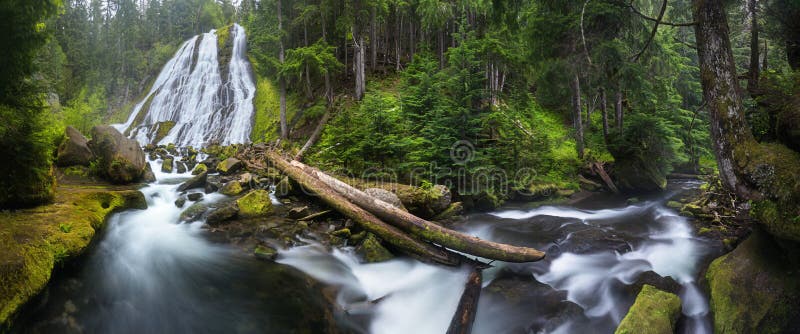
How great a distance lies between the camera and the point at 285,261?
20.6ft

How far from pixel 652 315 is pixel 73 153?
15.4m

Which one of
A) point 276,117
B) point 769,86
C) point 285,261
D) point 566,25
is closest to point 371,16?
point 276,117

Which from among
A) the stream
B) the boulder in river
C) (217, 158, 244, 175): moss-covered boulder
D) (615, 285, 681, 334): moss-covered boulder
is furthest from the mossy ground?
(615, 285, 681, 334): moss-covered boulder

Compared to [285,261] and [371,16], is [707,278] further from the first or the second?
[371,16]

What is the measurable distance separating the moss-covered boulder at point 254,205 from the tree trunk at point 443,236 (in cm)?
214

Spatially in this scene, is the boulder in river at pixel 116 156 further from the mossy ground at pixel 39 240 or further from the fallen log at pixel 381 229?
the fallen log at pixel 381 229

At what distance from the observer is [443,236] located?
6.09m

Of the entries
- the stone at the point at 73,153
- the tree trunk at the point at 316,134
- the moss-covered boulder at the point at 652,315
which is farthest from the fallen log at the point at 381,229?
the stone at the point at 73,153

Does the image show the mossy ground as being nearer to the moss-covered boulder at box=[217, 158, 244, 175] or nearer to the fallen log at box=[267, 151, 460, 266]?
the fallen log at box=[267, 151, 460, 266]

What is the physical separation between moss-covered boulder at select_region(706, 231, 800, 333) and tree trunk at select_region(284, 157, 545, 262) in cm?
222

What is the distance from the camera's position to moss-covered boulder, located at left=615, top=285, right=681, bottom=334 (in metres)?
3.90

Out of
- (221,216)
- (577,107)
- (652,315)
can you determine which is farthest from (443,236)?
(577,107)

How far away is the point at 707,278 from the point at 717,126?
7.54 feet

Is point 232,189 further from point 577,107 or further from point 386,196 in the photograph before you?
point 577,107
